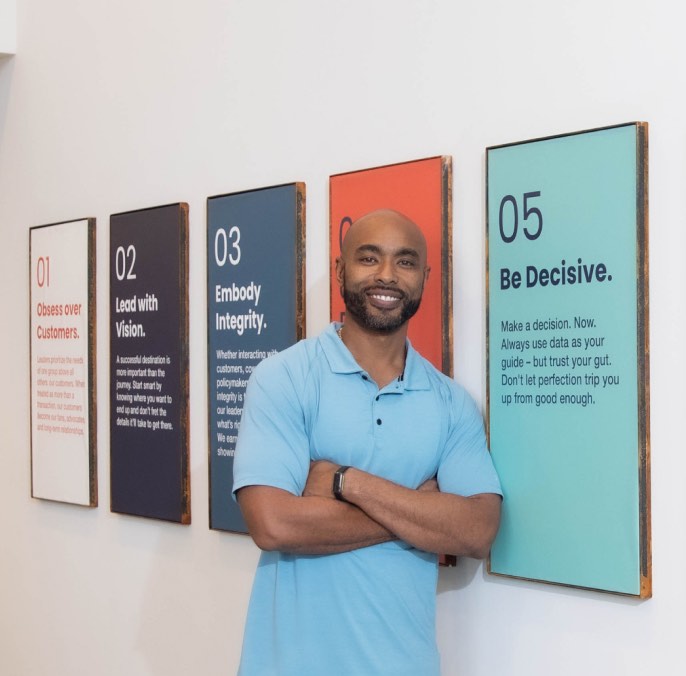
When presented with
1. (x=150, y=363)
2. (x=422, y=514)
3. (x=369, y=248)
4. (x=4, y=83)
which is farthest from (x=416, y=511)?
(x=4, y=83)

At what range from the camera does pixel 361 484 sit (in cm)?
229

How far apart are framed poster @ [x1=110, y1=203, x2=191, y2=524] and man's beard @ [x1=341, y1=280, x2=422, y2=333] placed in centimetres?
107

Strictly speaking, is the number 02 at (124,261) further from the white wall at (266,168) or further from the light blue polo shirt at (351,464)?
the light blue polo shirt at (351,464)

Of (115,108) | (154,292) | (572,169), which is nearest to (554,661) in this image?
(572,169)

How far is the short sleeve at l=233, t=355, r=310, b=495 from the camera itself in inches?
91.7

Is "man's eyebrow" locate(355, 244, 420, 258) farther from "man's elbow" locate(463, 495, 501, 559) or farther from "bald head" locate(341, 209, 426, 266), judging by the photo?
"man's elbow" locate(463, 495, 501, 559)

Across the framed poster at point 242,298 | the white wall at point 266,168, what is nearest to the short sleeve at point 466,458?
the white wall at point 266,168

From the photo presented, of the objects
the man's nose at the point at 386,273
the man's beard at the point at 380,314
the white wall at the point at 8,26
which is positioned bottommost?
the man's beard at the point at 380,314

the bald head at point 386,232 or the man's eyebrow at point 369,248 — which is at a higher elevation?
the bald head at point 386,232

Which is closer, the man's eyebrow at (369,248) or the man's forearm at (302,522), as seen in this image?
the man's forearm at (302,522)

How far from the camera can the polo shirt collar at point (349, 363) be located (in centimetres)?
244

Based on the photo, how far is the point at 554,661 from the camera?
246 centimetres

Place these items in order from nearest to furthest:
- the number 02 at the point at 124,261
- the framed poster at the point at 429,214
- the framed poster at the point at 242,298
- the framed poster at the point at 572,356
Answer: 1. the framed poster at the point at 572,356
2. the framed poster at the point at 429,214
3. the framed poster at the point at 242,298
4. the number 02 at the point at 124,261

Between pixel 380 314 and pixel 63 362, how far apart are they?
1.81 m
